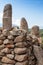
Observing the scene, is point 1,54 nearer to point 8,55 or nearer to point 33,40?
point 8,55

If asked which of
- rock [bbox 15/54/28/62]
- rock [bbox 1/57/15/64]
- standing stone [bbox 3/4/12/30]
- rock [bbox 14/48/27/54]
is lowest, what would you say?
rock [bbox 1/57/15/64]

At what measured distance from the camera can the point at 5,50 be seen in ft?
27.8

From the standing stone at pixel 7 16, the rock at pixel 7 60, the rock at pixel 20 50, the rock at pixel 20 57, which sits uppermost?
the standing stone at pixel 7 16

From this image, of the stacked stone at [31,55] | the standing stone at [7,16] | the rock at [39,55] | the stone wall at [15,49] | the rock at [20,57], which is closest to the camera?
the rock at [20,57]

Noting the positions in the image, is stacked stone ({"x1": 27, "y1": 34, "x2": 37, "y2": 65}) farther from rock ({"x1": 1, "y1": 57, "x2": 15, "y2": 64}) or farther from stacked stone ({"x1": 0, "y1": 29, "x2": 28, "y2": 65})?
rock ({"x1": 1, "y1": 57, "x2": 15, "y2": 64})

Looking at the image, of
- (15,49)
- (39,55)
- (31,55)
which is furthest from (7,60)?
(39,55)

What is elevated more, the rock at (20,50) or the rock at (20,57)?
the rock at (20,50)

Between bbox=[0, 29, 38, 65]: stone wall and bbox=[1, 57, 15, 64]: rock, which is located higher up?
bbox=[0, 29, 38, 65]: stone wall

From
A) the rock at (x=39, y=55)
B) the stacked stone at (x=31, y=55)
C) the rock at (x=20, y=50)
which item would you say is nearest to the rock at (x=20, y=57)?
the rock at (x=20, y=50)

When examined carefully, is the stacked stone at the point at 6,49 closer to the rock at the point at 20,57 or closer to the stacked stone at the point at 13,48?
the stacked stone at the point at 13,48

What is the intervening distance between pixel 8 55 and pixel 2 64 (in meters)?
0.57

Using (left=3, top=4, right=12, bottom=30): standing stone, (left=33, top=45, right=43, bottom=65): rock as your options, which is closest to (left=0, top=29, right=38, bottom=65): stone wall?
(left=33, top=45, right=43, bottom=65): rock

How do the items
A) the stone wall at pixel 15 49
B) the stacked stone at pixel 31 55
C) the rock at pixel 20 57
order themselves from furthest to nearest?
1. the stacked stone at pixel 31 55
2. the stone wall at pixel 15 49
3. the rock at pixel 20 57

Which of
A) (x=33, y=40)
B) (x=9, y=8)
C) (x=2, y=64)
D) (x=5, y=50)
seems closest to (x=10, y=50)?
(x=5, y=50)
